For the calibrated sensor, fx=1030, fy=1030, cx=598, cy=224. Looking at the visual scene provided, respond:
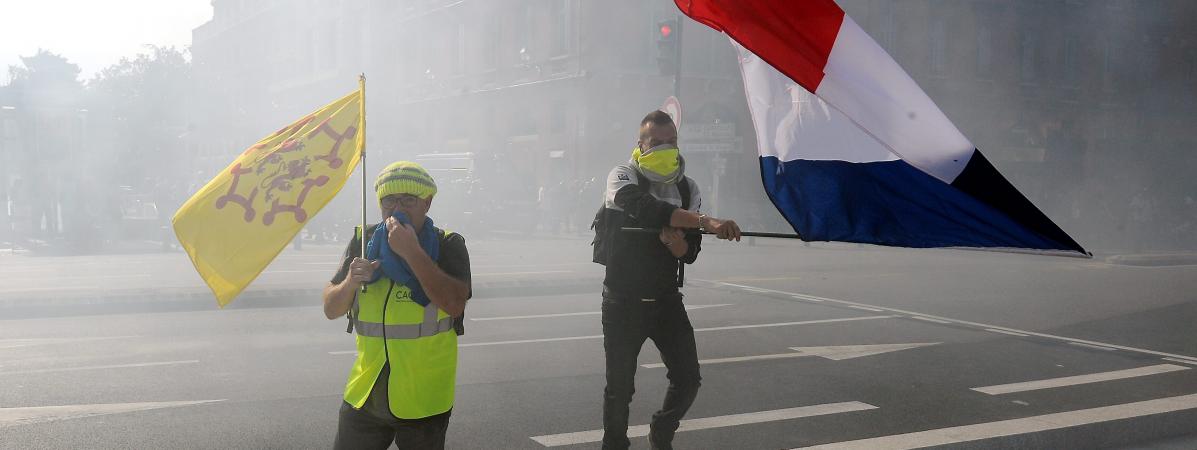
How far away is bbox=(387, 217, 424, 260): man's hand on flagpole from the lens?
2.64m

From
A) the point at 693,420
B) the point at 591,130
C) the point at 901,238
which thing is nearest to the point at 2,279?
the point at 693,420

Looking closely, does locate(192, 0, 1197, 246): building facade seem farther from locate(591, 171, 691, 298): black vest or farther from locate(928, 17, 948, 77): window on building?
locate(591, 171, 691, 298): black vest

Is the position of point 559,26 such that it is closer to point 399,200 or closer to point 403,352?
point 399,200

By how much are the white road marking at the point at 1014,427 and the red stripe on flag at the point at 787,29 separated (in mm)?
2055

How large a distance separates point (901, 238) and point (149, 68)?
99.7ft

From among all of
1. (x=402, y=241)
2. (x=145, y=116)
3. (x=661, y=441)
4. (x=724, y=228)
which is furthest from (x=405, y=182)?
(x=145, y=116)

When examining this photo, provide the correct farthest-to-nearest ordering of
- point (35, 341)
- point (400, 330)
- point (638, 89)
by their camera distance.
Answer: point (638, 89), point (35, 341), point (400, 330)

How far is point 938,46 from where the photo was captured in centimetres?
2536

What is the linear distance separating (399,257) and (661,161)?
1.18 metres

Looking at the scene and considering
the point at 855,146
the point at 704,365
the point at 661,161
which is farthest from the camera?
the point at 704,365

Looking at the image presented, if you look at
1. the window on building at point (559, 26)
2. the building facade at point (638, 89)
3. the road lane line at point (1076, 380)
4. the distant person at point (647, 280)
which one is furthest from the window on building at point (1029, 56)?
the distant person at point (647, 280)

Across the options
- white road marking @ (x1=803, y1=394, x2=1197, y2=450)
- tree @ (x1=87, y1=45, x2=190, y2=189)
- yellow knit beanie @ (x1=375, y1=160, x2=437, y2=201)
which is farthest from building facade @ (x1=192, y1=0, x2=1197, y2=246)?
yellow knit beanie @ (x1=375, y1=160, x2=437, y2=201)

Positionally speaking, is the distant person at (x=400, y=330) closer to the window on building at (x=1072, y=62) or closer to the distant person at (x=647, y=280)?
the distant person at (x=647, y=280)

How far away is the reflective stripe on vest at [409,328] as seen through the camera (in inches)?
108
